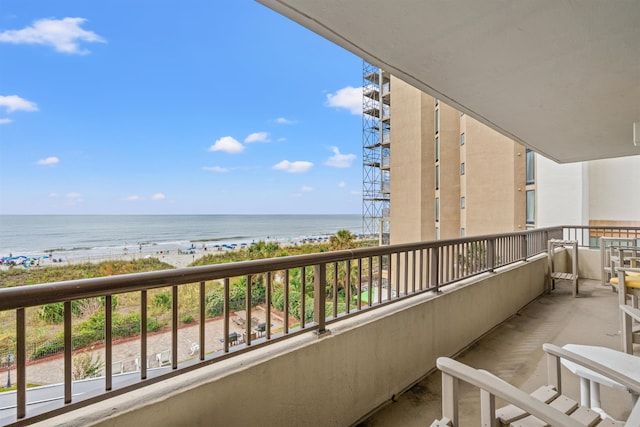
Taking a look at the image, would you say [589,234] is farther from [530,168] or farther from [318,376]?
[318,376]

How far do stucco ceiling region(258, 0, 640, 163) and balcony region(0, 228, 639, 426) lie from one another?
1.36 meters

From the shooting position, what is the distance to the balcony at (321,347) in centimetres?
113

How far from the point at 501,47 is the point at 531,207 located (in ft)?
42.0

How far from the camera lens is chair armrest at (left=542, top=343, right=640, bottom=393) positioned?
126cm

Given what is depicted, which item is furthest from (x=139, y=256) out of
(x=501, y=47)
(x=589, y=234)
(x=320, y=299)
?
(x=501, y=47)

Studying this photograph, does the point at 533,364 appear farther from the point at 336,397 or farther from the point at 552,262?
the point at 552,262

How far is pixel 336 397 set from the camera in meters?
1.90

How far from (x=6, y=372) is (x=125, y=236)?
1514 inches

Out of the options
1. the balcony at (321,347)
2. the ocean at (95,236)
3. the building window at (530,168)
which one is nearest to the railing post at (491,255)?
the balcony at (321,347)

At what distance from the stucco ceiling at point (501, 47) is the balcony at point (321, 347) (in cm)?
136

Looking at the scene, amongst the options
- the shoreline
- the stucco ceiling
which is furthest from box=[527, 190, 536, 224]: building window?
the shoreline

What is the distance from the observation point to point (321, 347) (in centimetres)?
181

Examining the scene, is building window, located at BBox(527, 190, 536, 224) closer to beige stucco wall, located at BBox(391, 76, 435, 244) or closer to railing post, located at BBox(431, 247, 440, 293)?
beige stucco wall, located at BBox(391, 76, 435, 244)

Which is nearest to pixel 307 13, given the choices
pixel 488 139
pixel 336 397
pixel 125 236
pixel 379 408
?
pixel 336 397
